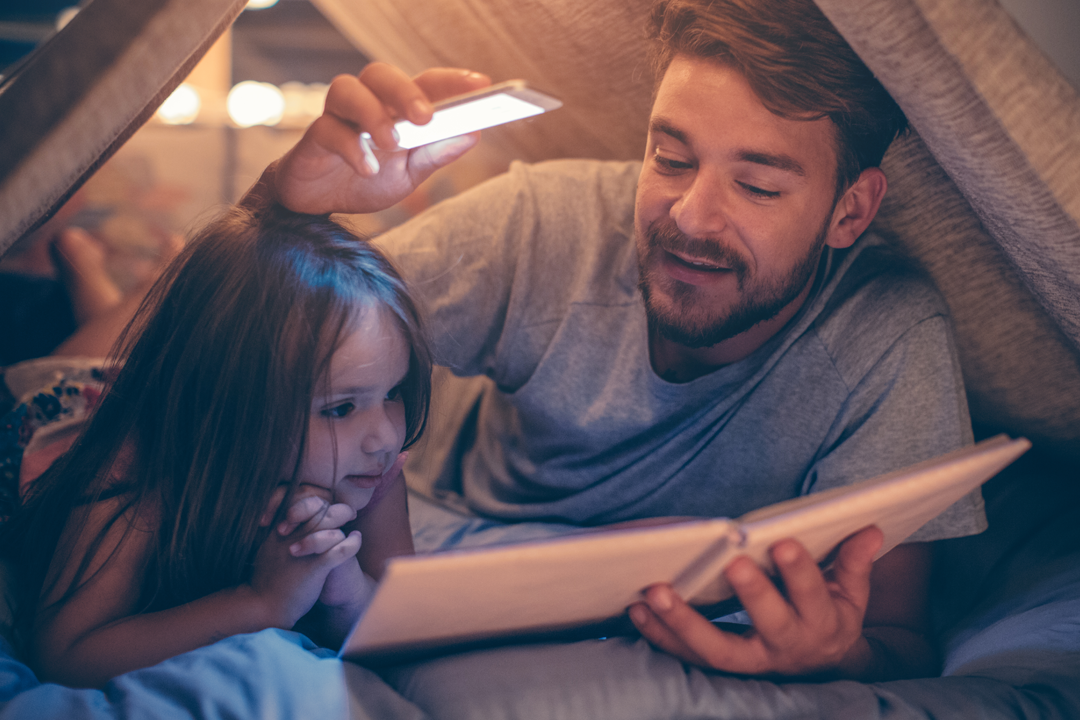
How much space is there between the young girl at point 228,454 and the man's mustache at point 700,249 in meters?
0.34

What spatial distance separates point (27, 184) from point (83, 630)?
0.40m

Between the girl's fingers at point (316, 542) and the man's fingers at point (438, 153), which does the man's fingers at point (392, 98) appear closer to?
the man's fingers at point (438, 153)

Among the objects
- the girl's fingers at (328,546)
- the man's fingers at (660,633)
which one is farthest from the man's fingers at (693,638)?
the girl's fingers at (328,546)

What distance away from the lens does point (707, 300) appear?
0.81 meters

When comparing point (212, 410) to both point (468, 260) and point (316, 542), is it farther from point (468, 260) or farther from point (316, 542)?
point (468, 260)

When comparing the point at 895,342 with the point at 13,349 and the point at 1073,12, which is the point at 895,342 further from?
the point at 13,349

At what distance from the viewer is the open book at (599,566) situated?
41cm

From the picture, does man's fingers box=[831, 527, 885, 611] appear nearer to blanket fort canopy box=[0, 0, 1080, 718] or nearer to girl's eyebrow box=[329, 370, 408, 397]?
blanket fort canopy box=[0, 0, 1080, 718]

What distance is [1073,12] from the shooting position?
37.7 inches

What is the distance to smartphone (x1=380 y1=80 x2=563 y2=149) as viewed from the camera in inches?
19.0

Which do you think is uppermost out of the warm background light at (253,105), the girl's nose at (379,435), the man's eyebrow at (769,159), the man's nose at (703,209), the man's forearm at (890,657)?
the warm background light at (253,105)

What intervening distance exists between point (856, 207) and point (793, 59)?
0.73ft

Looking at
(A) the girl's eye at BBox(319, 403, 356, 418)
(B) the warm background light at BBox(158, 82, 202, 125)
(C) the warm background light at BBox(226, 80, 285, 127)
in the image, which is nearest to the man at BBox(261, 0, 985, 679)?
(A) the girl's eye at BBox(319, 403, 356, 418)

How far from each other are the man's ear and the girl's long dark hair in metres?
0.59
